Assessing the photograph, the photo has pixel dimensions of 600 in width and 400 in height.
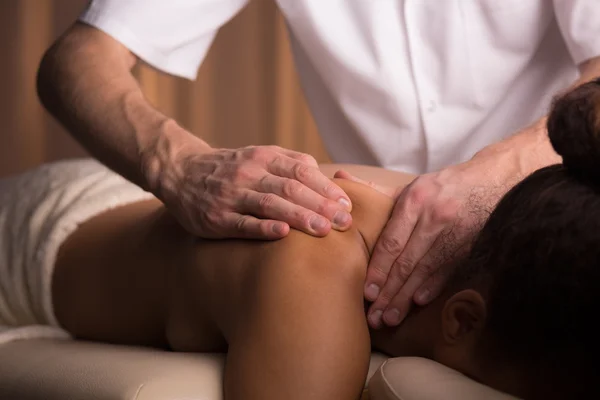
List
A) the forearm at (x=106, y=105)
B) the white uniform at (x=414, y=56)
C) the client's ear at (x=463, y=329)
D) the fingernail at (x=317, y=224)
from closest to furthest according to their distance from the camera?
the client's ear at (x=463, y=329), the fingernail at (x=317, y=224), the forearm at (x=106, y=105), the white uniform at (x=414, y=56)

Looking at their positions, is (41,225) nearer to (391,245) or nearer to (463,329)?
(391,245)

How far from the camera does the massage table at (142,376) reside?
877mm

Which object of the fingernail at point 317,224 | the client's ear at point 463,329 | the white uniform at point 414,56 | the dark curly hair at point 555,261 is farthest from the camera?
the white uniform at point 414,56

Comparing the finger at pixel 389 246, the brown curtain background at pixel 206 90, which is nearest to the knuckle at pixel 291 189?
the finger at pixel 389 246

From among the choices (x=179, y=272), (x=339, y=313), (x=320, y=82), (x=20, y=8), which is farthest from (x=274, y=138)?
(x=339, y=313)

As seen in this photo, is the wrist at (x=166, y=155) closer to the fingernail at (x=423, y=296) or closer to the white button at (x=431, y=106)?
the fingernail at (x=423, y=296)

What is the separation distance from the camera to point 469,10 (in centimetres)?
177

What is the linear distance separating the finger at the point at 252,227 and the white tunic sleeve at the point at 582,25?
2.91 ft

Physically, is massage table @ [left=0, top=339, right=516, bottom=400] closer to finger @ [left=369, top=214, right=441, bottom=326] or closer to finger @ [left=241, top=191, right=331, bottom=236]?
finger @ [left=369, top=214, right=441, bottom=326]

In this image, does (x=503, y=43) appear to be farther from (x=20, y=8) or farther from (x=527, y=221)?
(x=20, y=8)

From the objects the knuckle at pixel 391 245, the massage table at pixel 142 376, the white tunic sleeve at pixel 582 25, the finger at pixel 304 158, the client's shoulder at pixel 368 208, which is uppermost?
the white tunic sleeve at pixel 582 25

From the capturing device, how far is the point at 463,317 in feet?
3.18

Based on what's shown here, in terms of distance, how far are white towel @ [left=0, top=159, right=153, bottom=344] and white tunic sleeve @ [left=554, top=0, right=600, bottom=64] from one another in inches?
35.3

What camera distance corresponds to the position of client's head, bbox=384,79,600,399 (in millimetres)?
841
